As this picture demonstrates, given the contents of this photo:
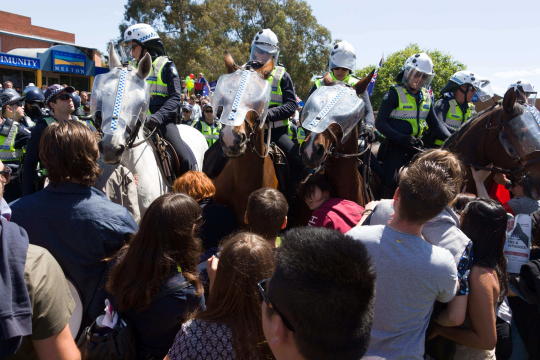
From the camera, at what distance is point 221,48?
88.4 feet

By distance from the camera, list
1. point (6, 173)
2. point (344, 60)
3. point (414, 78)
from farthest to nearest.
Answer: point (344, 60)
point (414, 78)
point (6, 173)

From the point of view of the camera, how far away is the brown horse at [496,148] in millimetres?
→ 3836

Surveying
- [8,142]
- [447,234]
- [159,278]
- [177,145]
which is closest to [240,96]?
[177,145]

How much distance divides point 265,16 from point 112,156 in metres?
29.5

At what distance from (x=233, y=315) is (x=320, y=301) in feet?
2.38

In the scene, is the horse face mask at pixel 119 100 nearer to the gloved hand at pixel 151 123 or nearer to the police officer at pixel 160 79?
the gloved hand at pixel 151 123

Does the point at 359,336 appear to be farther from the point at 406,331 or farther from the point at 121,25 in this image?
the point at 121,25

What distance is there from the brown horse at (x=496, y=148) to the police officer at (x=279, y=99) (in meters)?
1.79

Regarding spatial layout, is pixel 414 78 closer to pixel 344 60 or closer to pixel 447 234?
pixel 344 60

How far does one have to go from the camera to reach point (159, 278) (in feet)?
6.84

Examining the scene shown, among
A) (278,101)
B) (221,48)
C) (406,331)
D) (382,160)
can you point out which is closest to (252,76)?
(278,101)

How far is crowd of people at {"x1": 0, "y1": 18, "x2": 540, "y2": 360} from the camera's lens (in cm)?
120

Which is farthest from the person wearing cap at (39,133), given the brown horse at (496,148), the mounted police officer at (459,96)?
the mounted police officer at (459,96)

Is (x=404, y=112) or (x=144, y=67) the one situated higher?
(x=144, y=67)
